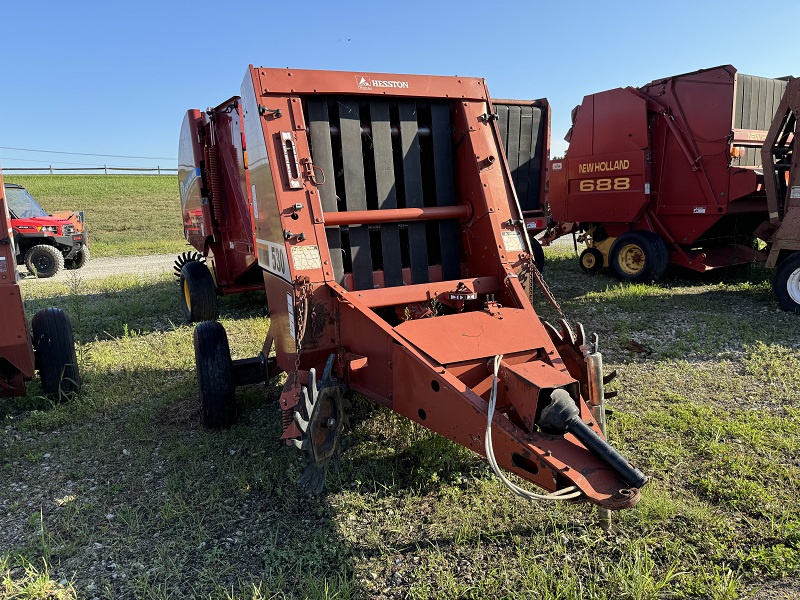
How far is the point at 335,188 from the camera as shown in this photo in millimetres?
3762

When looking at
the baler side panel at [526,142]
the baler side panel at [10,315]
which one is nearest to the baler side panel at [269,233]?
the baler side panel at [10,315]

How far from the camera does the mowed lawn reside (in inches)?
99.4

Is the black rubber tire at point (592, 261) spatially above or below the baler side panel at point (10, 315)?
below

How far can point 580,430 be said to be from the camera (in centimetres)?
237

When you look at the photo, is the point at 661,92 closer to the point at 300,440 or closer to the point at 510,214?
the point at 510,214

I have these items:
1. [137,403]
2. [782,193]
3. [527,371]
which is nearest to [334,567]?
[527,371]

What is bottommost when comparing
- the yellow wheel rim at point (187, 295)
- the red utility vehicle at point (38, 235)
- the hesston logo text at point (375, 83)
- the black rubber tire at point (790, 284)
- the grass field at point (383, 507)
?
the grass field at point (383, 507)

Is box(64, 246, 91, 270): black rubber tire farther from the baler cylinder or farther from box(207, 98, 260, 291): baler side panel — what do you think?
the baler cylinder

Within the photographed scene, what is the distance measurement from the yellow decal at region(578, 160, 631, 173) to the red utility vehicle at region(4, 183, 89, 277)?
419 inches

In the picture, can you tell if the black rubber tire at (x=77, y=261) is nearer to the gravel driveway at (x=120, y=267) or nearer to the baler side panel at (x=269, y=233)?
the gravel driveway at (x=120, y=267)

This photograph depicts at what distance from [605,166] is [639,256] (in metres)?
1.49

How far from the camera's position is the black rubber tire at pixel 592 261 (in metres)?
9.73

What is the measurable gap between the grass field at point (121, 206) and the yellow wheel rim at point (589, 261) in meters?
11.6

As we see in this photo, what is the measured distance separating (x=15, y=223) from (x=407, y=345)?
479 inches
